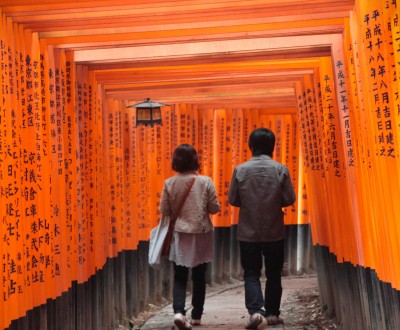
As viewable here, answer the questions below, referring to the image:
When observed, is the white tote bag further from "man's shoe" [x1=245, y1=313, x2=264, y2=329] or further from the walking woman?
"man's shoe" [x1=245, y1=313, x2=264, y2=329]

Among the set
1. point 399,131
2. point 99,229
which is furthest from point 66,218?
point 399,131

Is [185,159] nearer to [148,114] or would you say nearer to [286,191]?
[286,191]

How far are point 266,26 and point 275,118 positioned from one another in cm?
715

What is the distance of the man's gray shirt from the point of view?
24.8 feet

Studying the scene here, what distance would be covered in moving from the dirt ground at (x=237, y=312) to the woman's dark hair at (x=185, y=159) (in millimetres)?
2097

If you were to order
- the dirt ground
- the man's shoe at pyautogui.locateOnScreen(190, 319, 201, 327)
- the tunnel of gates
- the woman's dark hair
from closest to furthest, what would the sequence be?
the tunnel of gates, the woman's dark hair, the man's shoe at pyautogui.locateOnScreen(190, 319, 201, 327), the dirt ground

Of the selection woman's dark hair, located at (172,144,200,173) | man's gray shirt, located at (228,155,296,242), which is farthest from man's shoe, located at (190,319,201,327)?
woman's dark hair, located at (172,144,200,173)

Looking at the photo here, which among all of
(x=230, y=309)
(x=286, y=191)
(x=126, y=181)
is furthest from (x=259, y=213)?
(x=126, y=181)

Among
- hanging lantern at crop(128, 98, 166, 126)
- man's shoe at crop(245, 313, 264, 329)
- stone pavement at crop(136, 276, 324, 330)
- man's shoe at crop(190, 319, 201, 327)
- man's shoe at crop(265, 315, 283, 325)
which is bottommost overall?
stone pavement at crop(136, 276, 324, 330)

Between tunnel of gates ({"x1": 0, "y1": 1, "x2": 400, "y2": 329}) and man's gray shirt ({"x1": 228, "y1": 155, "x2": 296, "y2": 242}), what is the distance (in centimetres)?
62

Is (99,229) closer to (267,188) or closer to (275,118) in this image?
(267,188)

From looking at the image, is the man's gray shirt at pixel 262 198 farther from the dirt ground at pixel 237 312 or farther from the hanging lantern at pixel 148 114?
the hanging lantern at pixel 148 114

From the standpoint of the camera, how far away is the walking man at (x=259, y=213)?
7555mm

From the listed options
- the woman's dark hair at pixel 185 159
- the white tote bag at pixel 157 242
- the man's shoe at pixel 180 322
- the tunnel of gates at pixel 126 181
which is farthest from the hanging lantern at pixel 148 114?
the man's shoe at pixel 180 322
